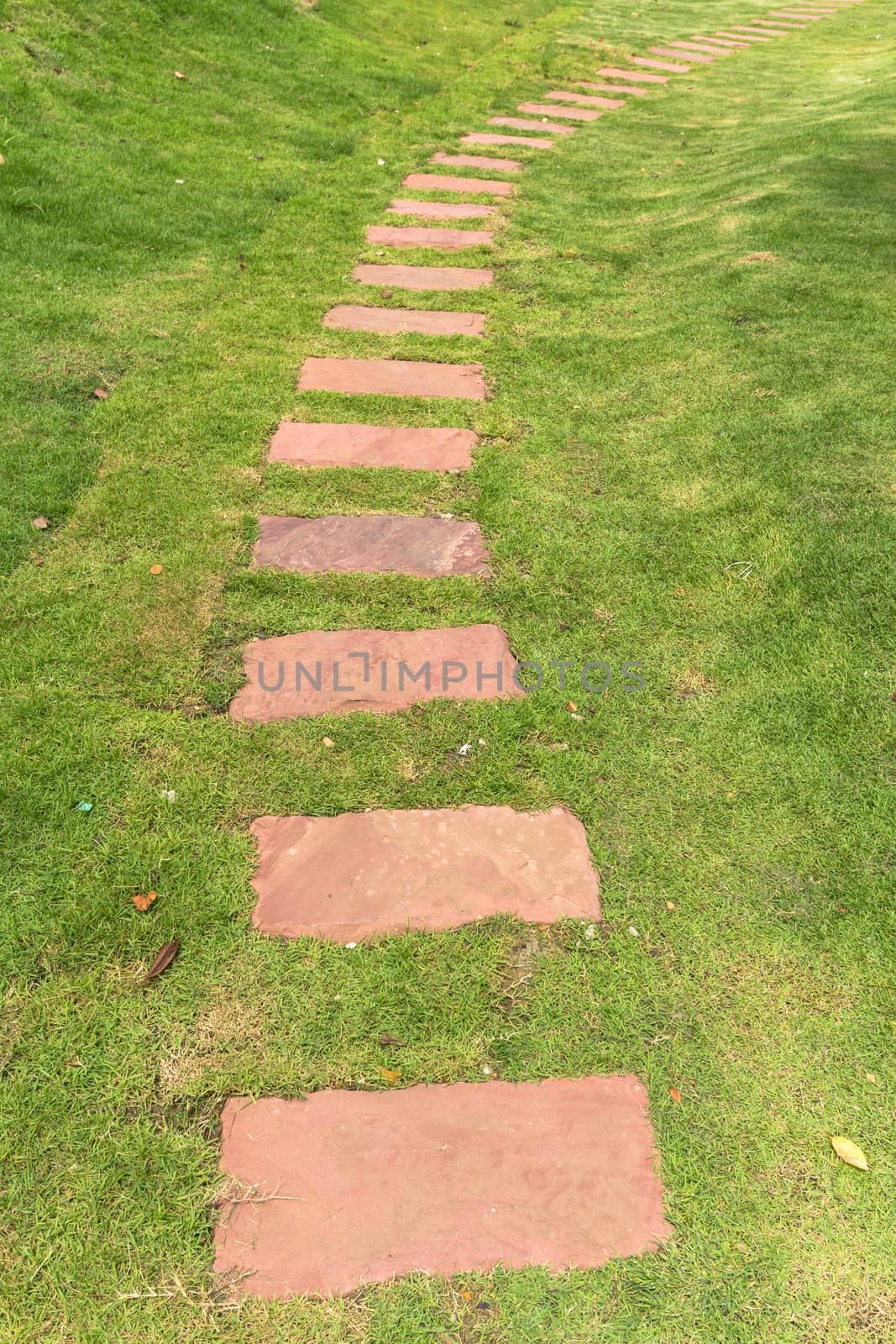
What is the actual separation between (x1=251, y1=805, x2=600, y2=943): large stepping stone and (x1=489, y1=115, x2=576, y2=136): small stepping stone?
7370 millimetres

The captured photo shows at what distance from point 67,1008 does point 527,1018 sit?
1043 millimetres

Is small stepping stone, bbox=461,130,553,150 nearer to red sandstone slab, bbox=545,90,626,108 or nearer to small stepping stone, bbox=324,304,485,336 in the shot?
red sandstone slab, bbox=545,90,626,108

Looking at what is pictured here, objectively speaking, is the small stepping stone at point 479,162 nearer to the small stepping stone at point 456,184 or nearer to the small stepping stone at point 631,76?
the small stepping stone at point 456,184

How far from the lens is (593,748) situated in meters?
2.65

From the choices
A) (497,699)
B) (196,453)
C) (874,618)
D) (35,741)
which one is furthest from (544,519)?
(35,741)

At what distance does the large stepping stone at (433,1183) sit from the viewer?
1643 mm

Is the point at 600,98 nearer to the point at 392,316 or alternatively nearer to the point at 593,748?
the point at 392,316

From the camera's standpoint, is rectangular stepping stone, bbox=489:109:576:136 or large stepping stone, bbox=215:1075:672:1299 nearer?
large stepping stone, bbox=215:1075:672:1299

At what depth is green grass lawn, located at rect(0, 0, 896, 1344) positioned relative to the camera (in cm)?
169

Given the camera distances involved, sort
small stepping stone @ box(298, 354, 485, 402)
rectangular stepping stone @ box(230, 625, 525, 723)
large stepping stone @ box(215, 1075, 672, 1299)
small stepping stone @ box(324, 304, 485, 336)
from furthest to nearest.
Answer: small stepping stone @ box(324, 304, 485, 336) → small stepping stone @ box(298, 354, 485, 402) → rectangular stepping stone @ box(230, 625, 525, 723) → large stepping stone @ box(215, 1075, 672, 1299)

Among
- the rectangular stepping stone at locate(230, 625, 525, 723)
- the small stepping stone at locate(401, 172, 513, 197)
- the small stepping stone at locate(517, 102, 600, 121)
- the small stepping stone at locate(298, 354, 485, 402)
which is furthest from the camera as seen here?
the small stepping stone at locate(517, 102, 600, 121)

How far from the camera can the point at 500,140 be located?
7305 millimetres

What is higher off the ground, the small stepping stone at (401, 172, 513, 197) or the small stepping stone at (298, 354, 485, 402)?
the small stepping stone at (401, 172, 513, 197)

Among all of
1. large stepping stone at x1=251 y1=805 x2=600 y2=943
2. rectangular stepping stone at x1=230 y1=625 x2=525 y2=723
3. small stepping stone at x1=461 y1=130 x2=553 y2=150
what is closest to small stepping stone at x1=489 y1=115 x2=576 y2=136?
small stepping stone at x1=461 y1=130 x2=553 y2=150
